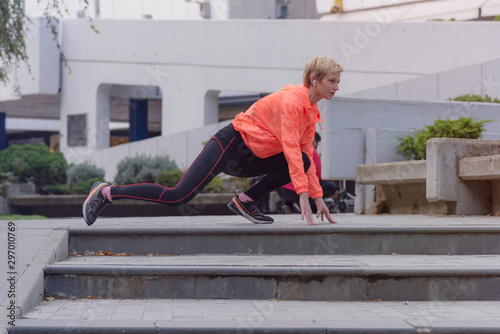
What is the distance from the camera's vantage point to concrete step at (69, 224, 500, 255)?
5418 mm

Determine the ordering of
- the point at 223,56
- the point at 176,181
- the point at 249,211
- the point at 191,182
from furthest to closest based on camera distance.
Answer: the point at 223,56
the point at 176,181
the point at 249,211
the point at 191,182

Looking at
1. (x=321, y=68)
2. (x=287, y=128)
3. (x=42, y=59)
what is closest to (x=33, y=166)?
→ (x=42, y=59)

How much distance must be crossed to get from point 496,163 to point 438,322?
3.49 metres

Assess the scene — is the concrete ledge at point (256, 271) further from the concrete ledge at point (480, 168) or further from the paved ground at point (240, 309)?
the concrete ledge at point (480, 168)

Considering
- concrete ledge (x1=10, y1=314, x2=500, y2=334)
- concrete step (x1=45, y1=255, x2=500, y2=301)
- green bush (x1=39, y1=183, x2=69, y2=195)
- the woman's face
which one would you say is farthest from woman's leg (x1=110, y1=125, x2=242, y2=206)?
green bush (x1=39, y1=183, x2=69, y2=195)

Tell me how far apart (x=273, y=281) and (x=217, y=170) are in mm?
1399

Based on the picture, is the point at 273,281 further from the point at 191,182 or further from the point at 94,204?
the point at 94,204

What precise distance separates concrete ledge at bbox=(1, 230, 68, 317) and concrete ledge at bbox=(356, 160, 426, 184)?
13.5ft

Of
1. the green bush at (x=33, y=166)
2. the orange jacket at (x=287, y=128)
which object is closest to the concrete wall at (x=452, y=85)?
the green bush at (x=33, y=166)

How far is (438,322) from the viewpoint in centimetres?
400

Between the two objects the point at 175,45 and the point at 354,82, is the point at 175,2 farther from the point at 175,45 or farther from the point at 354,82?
the point at 354,82

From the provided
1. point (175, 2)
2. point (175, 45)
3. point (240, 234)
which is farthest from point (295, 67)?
point (240, 234)

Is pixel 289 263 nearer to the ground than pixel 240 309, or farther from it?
farther from it

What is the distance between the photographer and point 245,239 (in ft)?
17.9
